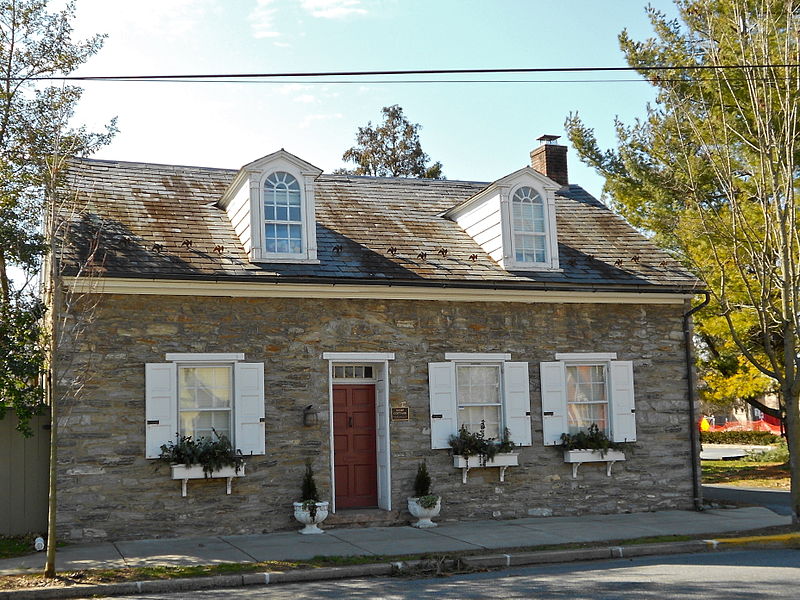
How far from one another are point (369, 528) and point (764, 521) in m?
6.22

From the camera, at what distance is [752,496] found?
17.3 m

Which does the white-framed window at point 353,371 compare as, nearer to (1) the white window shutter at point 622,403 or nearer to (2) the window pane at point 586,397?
(2) the window pane at point 586,397

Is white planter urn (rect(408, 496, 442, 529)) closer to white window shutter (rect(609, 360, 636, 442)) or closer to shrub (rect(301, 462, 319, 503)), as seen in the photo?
shrub (rect(301, 462, 319, 503))

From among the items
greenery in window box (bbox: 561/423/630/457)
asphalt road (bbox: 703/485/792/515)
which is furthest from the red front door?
asphalt road (bbox: 703/485/792/515)

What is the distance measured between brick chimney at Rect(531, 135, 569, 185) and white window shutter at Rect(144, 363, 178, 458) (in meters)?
10.1

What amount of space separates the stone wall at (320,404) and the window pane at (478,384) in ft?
1.21

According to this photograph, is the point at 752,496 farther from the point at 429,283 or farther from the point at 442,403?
the point at 429,283

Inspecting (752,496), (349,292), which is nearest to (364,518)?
(349,292)

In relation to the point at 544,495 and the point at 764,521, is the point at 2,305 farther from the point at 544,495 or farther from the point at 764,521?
the point at 764,521

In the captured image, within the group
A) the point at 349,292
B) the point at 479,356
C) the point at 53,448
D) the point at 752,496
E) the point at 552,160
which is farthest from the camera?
the point at 552,160

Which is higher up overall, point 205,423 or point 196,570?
point 205,423

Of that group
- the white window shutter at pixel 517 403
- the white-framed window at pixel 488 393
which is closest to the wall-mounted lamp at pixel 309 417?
the white-framed window at pixel 488 393

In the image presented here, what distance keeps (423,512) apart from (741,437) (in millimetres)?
28039

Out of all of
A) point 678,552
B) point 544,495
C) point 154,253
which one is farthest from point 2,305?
point 678,552
